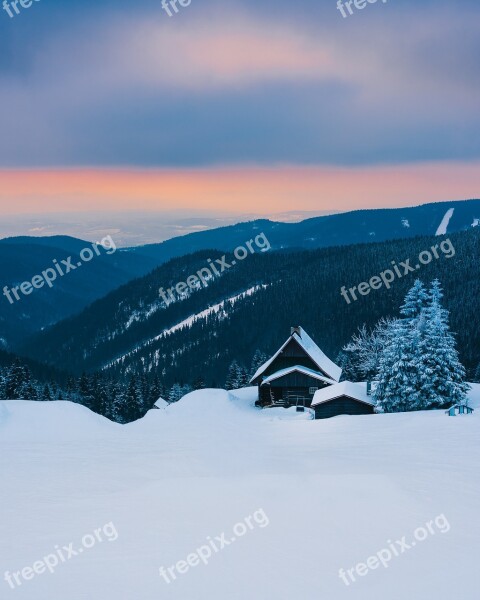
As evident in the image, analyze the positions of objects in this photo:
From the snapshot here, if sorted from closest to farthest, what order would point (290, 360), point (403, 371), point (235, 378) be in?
point (403, 371), point (290, 360), point (235, 378)

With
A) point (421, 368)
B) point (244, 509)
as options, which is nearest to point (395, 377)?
point (421, 368)

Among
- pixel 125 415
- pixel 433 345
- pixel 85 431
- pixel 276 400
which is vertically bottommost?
pixel 125 415

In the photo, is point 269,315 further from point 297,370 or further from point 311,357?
point 297,370

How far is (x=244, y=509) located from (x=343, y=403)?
70.0ft

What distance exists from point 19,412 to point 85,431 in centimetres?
470

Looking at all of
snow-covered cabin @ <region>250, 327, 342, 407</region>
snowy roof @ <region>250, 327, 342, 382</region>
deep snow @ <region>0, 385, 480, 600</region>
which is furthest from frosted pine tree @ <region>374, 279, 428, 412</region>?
snowy roof @ <region>250, 327, 342, 382</region>

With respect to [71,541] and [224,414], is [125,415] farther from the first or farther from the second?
→ [71,541]

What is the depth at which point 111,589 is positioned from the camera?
9062 mm

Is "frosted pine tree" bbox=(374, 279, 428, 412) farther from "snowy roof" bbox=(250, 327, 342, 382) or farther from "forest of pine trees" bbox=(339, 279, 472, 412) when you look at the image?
"snowy roof" bbox=(250, 327, 342, 382)

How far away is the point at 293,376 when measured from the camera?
40375mm

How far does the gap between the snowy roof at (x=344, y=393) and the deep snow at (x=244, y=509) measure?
29.1ft

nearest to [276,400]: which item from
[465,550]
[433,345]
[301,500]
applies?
[433,345]

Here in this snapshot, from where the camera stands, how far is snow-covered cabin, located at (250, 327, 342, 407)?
40.3m

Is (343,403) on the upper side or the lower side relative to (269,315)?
upper
